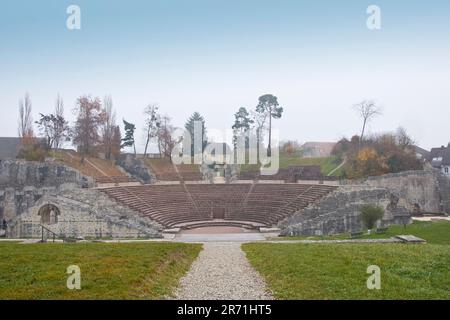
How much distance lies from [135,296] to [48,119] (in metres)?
49.2

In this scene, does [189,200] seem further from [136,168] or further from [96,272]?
[96,272]

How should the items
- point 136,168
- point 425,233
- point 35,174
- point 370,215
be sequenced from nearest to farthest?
1. point 425,233
2. point 370,215
3. point 35,174
4. point 136,168

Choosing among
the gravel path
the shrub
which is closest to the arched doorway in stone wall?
the gravel path

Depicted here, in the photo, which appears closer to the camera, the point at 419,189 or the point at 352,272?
the point at 352,272

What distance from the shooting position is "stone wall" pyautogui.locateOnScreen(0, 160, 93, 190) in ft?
137

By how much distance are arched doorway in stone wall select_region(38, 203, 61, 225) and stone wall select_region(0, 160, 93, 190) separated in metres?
11.0

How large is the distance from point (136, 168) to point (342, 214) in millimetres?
29356

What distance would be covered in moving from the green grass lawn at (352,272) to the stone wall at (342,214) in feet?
41.6

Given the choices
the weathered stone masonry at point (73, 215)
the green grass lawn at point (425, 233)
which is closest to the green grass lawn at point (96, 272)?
the green grass lawn at point (425, 233)

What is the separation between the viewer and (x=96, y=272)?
10969mm

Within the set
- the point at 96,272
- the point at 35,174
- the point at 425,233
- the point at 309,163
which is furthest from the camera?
the point at 309,163

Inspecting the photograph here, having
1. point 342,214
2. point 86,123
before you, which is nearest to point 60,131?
point 86,123

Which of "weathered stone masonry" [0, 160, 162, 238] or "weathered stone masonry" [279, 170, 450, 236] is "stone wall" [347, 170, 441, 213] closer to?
"weathered stone masonry" [279, 170, 450, 236]
